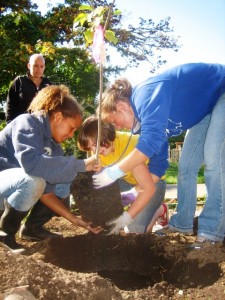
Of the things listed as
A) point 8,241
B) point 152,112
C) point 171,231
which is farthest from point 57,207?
point 152,112

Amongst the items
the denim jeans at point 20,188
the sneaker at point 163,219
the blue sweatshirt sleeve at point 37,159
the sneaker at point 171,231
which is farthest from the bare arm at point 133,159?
the sneaker at point 163,219

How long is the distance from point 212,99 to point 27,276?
1.65 meters

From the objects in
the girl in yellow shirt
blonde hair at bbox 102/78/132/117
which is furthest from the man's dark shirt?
blonde hair at bbox 102/78/132/117

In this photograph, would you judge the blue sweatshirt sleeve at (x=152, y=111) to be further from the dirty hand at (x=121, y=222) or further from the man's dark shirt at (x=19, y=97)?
the man's dark shirt at (x=19, y=97)

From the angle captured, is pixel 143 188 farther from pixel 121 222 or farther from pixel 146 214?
pixel 146 214

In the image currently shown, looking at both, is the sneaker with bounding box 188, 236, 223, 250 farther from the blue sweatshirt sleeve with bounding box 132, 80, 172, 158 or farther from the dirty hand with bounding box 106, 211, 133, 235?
the blue sweatshirt sleeve with bounding box 132, 80, 172, 158

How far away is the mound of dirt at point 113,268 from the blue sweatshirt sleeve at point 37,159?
0.49m

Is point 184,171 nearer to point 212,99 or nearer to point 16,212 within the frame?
point 212,99

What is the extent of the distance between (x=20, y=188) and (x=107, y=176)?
0.55m

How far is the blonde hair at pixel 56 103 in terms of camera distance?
2.20m

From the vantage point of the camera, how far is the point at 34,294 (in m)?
1.37

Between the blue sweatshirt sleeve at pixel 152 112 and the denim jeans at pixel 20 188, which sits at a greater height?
the blue sweatshirt sleeve at pixel 152 112

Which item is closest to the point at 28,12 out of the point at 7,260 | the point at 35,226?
the point at 35,226

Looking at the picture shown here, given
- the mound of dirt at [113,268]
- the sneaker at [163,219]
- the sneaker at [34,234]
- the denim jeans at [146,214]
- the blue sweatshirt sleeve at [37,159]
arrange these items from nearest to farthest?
the mound of dirt at [113,268] → the blue sweatshirt sleeve at [37,159] → the sneaker at [34,234] → the denim jeans at [146,214] → the sneaker at [163,219]
